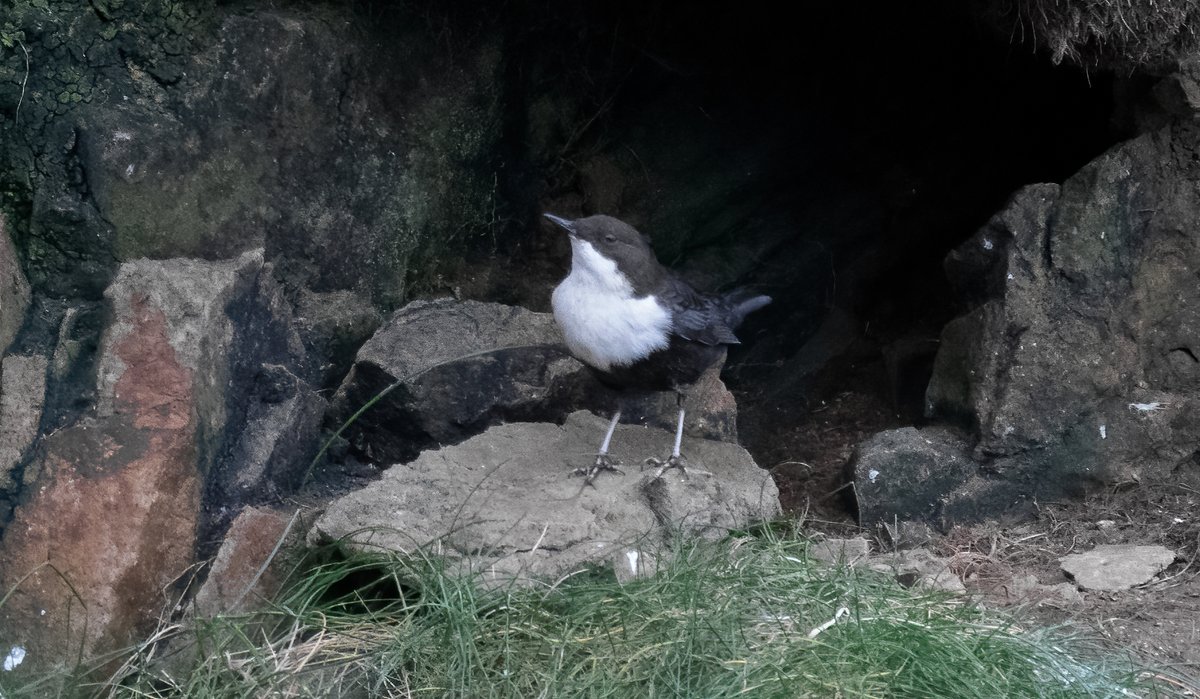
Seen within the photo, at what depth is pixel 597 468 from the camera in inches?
181

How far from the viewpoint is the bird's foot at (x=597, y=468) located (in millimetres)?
4559

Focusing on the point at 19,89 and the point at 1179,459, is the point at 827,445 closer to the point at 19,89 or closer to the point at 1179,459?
the point at 1179,459

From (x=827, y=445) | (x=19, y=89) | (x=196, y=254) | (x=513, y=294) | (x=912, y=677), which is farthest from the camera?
(x=827, y=445)

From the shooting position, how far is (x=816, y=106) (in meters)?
6.36

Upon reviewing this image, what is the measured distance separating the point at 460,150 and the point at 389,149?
0.38 metres

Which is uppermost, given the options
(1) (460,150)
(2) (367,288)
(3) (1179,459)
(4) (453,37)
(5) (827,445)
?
(4) (453,37)

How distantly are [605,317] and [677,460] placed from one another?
0.64 metres

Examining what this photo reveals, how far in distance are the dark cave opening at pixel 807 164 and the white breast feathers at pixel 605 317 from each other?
1143 millimetres

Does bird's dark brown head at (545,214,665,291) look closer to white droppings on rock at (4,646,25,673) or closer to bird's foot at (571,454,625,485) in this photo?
bird's foot at (571,454,625,485)

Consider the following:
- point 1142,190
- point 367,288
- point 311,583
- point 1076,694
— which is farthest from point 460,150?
point 1076,694

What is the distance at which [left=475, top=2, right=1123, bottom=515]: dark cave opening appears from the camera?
589 centimetres

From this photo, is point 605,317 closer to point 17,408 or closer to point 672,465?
point 672,465

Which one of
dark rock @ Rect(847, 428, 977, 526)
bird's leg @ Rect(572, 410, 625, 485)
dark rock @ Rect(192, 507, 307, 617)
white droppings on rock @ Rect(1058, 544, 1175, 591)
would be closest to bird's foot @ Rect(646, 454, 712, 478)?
bird's leg @ Rect(572, 410, 625, 485)

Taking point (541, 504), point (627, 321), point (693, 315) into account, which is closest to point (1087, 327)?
point (693, 315)
